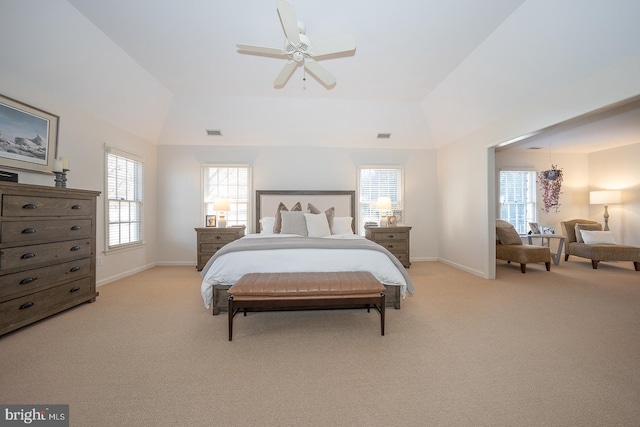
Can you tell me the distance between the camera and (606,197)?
241 inches

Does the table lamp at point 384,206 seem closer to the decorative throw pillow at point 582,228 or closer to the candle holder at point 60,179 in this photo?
the decorative throw pillow at point 582,228

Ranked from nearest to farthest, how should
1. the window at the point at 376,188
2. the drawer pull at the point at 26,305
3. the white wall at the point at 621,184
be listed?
the drawer pull at the point at 26,305
the window at the point at 376,188
the white wall at the point at 621,184

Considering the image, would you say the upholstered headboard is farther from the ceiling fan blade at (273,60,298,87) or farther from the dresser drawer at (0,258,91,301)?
the dresser drawer at (0,258,91,301)

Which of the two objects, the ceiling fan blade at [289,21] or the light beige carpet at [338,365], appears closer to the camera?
the light beige carpet at [338,365]

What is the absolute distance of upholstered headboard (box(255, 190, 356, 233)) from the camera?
5.65 metres

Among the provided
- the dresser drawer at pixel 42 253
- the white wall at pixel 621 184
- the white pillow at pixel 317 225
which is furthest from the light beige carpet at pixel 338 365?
the white wall at pixel 621 184

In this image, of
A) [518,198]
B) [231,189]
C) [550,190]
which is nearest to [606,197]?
[550,190]

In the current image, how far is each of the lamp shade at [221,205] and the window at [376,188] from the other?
2.85 metres

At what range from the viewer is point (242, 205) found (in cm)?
572

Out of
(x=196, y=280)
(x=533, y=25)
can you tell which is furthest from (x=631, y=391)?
(x=196, y=280)

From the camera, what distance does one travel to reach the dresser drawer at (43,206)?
7.95ft

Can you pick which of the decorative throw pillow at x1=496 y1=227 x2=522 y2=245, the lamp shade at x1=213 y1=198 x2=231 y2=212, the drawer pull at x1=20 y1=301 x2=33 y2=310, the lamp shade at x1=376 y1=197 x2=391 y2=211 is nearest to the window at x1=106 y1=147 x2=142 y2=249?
the lamp shade at x1=213 y1=198 x2=231 y2=212

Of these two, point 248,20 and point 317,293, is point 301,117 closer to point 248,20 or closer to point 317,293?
point 248,20

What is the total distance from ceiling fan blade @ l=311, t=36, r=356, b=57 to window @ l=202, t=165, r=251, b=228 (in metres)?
3.48
